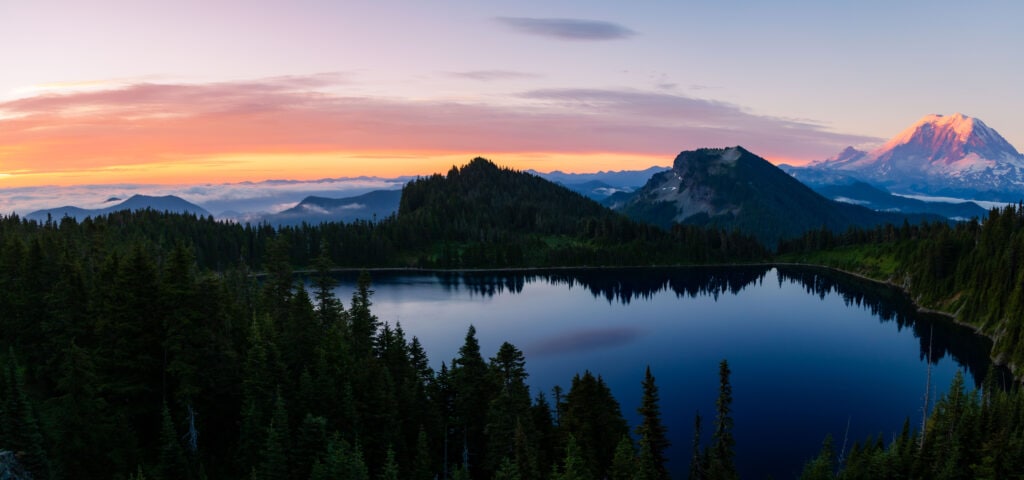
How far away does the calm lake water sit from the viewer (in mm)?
88750

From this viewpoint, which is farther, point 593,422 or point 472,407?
point 472,407

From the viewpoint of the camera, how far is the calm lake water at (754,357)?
8875 cm

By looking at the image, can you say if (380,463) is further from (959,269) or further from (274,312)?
(959,269)

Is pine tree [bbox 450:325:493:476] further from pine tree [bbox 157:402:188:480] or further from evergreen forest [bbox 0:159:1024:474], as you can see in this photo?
pine tree [bbox 157:402:188:480]

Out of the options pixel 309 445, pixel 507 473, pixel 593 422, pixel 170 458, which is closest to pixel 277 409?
pixel 309 445

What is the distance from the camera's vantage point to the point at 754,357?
13150cm

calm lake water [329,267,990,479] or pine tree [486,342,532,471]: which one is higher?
pine tree [486,342,532,471]

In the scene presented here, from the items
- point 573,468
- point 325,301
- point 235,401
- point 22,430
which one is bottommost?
point 573,468

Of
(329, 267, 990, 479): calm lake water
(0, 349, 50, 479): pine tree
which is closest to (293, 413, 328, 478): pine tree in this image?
(0, 349, 50, 479): pine tree

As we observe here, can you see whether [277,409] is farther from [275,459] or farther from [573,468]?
[573,468]

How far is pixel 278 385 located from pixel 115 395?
581 inches

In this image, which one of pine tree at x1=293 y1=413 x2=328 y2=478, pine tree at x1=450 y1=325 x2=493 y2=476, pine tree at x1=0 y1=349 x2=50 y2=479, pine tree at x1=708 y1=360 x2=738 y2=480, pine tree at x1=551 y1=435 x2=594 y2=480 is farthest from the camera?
pine tree at x1=450 y1=325 x2=493 y2=476

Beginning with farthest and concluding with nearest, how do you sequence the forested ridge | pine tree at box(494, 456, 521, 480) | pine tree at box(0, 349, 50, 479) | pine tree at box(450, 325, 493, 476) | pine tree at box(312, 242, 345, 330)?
pine tree at box(312, 242, 345, 330) < pine tree at box(450, 325, 493, 476) < the forested ridge < pine tree at box(494, 456, 521, 480) < pine tree at box(0, 349, 50, 479)

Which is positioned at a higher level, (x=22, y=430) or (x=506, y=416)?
(x=22, y=430)
